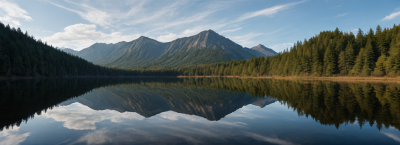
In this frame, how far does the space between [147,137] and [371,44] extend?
310 feet

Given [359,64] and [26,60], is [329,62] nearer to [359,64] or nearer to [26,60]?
[359,64]

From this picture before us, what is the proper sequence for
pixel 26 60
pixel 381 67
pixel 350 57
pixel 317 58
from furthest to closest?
pixel 317 58
pixel 26 60
pixel 350 57
pixel 381 67

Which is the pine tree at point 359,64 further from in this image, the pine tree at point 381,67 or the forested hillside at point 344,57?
the pine tree at point 381,67

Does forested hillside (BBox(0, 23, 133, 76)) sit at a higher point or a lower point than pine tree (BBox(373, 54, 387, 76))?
higher

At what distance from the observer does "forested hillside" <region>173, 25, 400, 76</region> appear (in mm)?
59125

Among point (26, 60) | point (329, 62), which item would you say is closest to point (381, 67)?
point (329, 62)

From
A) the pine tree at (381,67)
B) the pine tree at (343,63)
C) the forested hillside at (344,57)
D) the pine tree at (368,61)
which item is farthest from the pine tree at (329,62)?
the pine tree at (381,67)

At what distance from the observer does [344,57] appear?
7138 centimetres

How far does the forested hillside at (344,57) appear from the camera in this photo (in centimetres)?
5912

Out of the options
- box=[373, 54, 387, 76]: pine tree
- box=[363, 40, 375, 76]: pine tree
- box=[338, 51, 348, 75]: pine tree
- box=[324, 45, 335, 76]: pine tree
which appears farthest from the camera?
box=[324, 45, 335, 76]: pine tree

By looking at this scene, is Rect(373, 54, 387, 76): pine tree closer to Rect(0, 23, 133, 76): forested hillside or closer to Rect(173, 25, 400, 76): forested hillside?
Rect(173, 25, 400, 76): forested hillside

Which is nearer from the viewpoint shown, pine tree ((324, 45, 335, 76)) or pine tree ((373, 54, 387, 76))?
pine tree ((373, 54, 387, 76))

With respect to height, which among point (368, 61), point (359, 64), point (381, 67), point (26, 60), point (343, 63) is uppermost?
point (26, 60)

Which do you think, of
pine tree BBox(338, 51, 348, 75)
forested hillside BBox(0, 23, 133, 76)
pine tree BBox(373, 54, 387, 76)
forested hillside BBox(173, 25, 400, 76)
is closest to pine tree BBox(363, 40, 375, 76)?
forested hillside BBox(173, 25, 400, 76)
